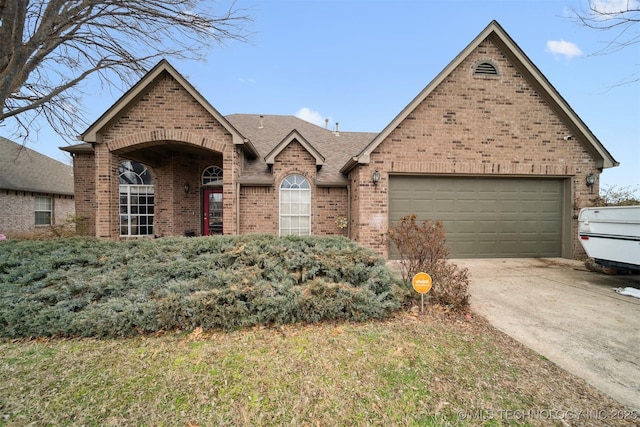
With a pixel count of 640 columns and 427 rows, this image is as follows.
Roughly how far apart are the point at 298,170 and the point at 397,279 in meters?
5.95

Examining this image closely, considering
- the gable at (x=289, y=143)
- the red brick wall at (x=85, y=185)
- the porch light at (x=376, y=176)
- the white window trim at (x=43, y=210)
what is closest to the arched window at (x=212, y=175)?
the gable at (x=289, y=143)

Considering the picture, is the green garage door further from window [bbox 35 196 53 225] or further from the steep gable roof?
window [bbox 35 196 53 225]

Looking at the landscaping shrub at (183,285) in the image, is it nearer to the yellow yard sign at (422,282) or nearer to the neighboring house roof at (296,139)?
the yellow yard sign at (422,282)

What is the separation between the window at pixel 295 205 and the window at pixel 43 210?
1844 centimetres

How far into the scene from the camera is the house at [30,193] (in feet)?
47.9

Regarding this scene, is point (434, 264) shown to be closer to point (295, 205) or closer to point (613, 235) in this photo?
point (613, 235)

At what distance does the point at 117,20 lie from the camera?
7.17 meters

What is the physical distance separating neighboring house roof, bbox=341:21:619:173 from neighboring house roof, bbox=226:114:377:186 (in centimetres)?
182

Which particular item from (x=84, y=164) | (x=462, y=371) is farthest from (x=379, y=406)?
(x=84, y=164)

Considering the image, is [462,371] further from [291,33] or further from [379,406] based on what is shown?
[291,33]

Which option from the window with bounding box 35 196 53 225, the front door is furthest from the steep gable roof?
the window with bounding box 35 196 53 225

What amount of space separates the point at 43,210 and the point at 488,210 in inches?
1012

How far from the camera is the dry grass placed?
2207 mm

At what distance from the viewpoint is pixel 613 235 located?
5.56m
